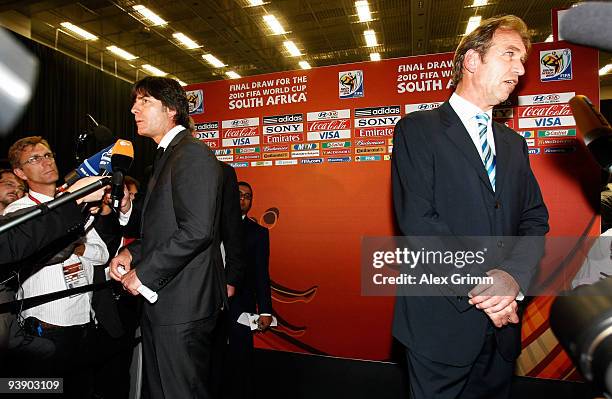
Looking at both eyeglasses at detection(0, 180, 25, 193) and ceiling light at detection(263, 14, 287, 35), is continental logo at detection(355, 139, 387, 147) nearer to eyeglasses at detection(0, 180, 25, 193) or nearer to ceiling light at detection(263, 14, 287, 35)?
eyeglasses at detection(0, 180, 25, 193)

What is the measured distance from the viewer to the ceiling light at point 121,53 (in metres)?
9.66

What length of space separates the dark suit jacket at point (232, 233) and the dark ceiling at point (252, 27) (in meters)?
5.88

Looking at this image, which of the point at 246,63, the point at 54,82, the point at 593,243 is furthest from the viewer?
the point at 246,63

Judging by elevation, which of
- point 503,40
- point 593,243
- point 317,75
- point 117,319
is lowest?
point 117,319

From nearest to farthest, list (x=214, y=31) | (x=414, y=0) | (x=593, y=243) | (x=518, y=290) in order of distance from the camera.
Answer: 1. (x=518, y=290)
2. (x=593, y=243)
3. (x=414, y=0)
4. (x=214, y=31)

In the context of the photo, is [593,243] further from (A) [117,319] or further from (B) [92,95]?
(B) [92,95]

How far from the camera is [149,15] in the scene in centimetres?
774

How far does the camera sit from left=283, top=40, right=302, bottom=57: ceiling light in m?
9.30

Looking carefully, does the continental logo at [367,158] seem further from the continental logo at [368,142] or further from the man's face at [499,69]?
the man's face at [499,69]

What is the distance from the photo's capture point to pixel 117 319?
2.24 m

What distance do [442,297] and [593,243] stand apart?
2.47 metres

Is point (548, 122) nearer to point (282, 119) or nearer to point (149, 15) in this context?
point (282, 119)

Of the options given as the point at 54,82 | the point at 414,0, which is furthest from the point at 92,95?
the point at 414,0

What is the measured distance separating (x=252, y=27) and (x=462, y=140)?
26.5ft
